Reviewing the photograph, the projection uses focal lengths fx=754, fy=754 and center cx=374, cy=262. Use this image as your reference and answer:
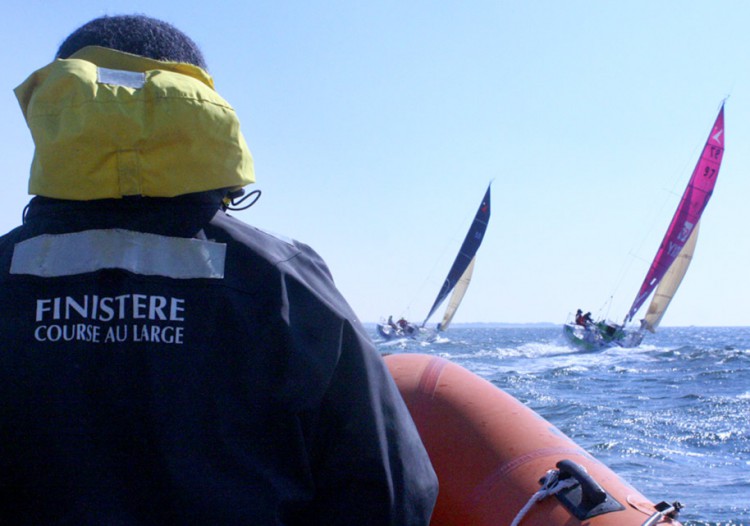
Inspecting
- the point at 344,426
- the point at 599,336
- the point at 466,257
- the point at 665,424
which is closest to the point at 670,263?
the point at 599,336

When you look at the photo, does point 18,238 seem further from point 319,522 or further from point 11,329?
point 319,522

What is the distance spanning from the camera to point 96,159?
958 millimetres

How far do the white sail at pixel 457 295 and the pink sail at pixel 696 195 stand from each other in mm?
13873

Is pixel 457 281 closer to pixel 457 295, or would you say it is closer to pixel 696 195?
pixel 457 295

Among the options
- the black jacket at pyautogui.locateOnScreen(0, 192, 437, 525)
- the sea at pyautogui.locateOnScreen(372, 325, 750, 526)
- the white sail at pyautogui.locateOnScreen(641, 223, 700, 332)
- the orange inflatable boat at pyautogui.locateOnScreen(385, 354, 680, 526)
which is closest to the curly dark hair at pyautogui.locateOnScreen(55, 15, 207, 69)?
the black jacket at pyautogui.locateOnScreen(0, 192, 437, 525)

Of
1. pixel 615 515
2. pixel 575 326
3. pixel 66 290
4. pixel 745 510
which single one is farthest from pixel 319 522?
pixel 575 326

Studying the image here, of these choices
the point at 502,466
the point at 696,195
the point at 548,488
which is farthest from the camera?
the point at 696,195

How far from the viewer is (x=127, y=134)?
0.95 m

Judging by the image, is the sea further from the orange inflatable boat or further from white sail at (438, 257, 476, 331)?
white sail at (438, 257, 476, 331)

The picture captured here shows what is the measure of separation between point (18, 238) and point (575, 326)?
102 feet

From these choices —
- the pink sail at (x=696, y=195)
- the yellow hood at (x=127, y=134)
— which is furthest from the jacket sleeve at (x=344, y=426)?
the pink sail at (x=696, y=195)

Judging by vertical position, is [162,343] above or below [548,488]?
above

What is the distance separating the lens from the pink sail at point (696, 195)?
1128 inches

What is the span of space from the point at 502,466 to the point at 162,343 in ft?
5.66
